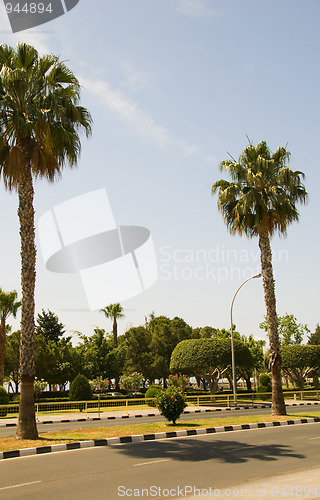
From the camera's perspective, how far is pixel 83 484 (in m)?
8.73

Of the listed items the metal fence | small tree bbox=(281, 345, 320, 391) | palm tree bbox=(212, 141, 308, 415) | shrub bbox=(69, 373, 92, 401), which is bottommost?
the metal fence

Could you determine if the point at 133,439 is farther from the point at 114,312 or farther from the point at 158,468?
the point at 114,312

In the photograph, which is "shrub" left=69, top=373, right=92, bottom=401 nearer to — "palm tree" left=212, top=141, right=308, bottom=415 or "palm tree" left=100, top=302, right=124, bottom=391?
"palm tree" left=212, top=141, right=308, bottom=415

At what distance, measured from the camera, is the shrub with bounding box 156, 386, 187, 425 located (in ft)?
61.3

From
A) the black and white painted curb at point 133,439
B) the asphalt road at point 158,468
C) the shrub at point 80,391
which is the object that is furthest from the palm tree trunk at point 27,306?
the shrub at point 80,391

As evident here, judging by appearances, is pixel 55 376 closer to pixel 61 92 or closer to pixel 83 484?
pixel 61 92

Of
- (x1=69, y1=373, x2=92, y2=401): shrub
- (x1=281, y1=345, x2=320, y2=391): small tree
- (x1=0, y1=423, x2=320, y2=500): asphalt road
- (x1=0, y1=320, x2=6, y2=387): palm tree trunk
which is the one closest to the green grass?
(x1=0, y1=423, x2=320, y2=500): asphalt road

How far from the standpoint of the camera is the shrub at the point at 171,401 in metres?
18.7

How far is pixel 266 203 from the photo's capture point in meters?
23.3

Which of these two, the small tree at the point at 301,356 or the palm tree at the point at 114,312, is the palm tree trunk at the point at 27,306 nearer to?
the small tree at the point at 301,356

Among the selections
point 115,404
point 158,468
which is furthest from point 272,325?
point 115,404

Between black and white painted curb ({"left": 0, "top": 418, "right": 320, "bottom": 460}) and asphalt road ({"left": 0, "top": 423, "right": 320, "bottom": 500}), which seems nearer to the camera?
asphalt road ({"left": 0, "top": 423, "right": 320, "bottom": 500})

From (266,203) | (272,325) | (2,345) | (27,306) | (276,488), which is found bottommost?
(276,488)

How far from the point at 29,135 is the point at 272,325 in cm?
1411
